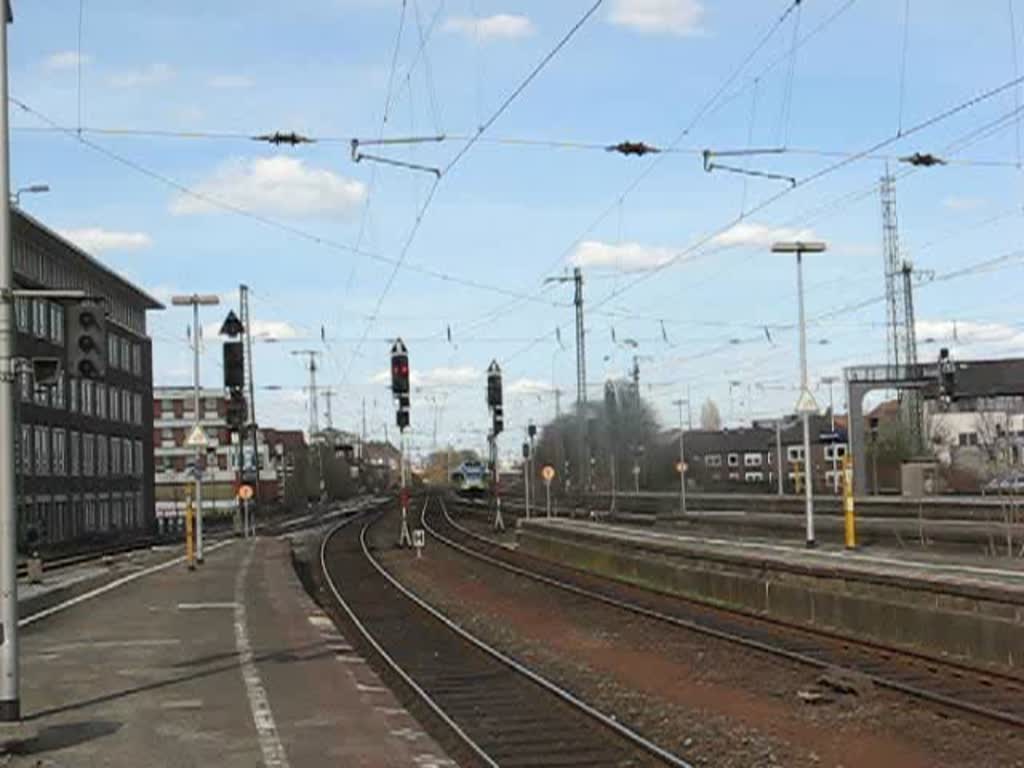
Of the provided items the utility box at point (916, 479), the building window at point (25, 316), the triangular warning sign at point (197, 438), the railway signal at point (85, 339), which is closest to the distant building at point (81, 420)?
the building window at point (25, 316)

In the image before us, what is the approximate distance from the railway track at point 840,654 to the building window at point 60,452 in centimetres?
4374

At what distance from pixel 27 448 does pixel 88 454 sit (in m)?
15.6

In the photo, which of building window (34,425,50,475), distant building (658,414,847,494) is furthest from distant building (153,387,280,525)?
building window (34,425,50,475)

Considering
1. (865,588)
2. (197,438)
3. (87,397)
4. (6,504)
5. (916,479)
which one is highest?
(87,397)

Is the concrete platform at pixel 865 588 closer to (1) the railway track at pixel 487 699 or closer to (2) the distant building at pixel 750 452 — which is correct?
(1) the railway track at pixel 487 699

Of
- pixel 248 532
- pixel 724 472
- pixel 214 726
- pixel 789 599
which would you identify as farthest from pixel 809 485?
pixel 724 472

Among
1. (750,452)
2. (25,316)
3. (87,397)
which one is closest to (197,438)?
(25,316)

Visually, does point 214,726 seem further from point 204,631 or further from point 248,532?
point 248,532

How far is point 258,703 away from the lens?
1349 cm

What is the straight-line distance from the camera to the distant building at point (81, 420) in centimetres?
6431

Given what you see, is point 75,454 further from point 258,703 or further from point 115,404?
point 258,703

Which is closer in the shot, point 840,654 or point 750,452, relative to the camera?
point 840,654

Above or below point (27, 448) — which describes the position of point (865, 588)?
below

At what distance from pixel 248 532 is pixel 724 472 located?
88.8m
